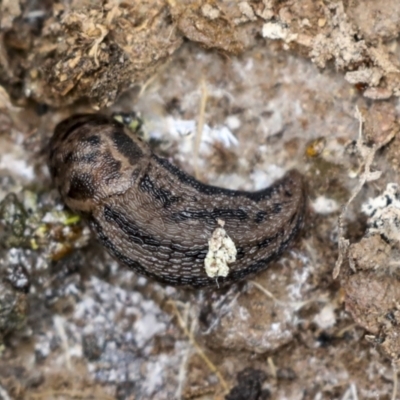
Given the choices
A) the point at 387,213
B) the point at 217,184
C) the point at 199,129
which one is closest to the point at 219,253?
the point at 217,184

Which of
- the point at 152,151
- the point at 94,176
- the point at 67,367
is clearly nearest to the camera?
the point at 94,176

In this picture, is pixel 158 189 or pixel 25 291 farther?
pixel 25 291

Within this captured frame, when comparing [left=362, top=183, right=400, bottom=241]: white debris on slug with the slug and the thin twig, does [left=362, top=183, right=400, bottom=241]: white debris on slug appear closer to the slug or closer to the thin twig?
the slug

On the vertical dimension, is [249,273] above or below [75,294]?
above

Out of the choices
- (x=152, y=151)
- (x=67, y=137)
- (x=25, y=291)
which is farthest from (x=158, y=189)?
(x=25, y=291)

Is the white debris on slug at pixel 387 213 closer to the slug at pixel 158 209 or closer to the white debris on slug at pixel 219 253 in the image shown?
the slug at pixel 158 209

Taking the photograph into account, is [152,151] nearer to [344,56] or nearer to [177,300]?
[177,300]

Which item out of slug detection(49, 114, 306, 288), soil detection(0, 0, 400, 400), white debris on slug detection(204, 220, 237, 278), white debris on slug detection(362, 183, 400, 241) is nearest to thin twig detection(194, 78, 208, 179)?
soil detection(0, 0, 400, 400)
